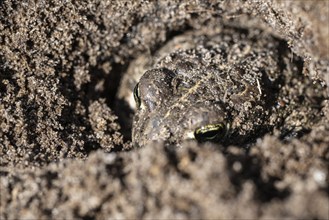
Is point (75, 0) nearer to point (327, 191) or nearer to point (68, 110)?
point (68, 110)

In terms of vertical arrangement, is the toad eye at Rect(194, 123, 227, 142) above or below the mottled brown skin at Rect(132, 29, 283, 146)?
below

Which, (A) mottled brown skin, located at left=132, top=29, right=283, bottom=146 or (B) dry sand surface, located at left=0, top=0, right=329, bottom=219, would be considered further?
(A) mottled brown skin, located at left=132, top=29, right=283, bottom=146

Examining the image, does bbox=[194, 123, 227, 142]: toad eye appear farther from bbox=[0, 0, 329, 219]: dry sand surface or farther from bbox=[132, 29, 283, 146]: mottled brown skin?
bbox=[0, 0, 329, 219]: dry sand surface

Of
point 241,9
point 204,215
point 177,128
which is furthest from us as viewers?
point 241,9

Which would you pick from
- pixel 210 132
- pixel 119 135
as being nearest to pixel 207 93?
pixel 210 132

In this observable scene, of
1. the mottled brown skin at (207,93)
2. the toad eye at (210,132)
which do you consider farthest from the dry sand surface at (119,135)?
the toad eye at (210,132)

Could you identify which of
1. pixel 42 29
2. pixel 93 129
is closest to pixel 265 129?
pixel 93 129

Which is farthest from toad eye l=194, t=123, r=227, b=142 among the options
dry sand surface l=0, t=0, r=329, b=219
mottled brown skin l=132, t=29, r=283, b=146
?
dry sand surface l=0, t=0, r=329, b=219
